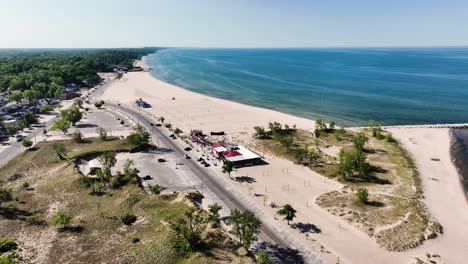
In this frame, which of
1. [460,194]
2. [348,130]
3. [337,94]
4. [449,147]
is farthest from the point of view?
[337,94]

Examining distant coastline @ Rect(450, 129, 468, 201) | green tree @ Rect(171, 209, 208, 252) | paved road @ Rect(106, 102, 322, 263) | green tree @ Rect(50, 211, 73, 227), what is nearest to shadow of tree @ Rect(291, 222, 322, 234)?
paved road @ Rect(106, 102, 322, 263)

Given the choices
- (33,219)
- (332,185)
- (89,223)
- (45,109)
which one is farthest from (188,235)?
(45,109)

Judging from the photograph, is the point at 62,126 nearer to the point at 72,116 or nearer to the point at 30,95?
the point at 72,116

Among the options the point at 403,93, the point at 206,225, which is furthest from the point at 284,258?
the point at 403,93

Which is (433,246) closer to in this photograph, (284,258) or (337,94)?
(284,258)

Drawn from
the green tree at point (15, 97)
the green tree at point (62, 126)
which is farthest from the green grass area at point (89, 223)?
the green tree at point (15, 97)

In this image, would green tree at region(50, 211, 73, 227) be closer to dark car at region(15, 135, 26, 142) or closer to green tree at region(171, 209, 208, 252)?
green tree at region(171, 209, 208, 252)

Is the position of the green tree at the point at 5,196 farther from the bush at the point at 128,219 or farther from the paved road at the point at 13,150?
the bush at the point at 128,219
